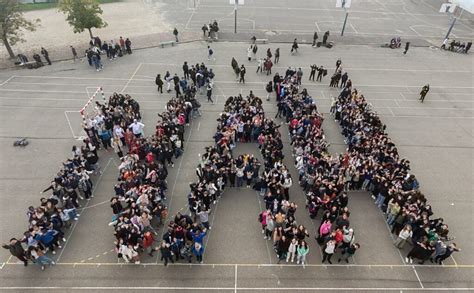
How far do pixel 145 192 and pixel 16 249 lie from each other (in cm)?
488

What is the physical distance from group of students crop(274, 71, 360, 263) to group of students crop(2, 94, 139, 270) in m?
10.0

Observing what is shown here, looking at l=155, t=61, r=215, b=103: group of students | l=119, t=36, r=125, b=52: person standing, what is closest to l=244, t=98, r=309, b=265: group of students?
l=155, t=61, r=215, b=103: group of students

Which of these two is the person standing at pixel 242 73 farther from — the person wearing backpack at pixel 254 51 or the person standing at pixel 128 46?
the person standing at pixel 128 46

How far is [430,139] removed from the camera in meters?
21.0

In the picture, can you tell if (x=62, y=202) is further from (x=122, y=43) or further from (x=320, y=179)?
(x=122, y=43)

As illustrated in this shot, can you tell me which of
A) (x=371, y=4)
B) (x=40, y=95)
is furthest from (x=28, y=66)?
(x=371, y=4)

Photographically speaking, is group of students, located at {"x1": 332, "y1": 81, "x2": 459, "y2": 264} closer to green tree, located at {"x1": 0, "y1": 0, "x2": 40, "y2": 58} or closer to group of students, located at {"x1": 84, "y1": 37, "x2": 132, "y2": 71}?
group of students, located at {"x1": 84, "y1": 37, "x2": 132, "y2": 71}

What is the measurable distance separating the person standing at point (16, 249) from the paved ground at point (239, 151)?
79cm

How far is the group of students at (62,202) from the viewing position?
1240 cm

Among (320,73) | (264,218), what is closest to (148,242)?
(264,218)

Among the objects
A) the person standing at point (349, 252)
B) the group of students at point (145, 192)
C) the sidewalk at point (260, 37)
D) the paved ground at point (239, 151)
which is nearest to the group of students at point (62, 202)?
the paved ground at point (239, 151)

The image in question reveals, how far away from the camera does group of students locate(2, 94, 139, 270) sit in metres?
12.4

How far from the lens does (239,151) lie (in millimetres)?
19297

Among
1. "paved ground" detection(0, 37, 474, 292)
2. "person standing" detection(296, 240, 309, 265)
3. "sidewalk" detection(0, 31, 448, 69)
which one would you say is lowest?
"paved ground" detection(0, 37, 474, 292)
